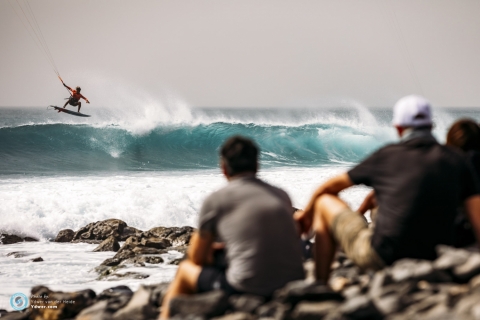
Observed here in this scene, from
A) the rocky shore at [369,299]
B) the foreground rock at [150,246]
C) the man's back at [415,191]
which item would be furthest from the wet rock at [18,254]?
the man's back at [415,191]

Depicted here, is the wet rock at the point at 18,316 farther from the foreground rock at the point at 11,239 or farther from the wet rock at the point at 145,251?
the foreground rock at the point at 11,239

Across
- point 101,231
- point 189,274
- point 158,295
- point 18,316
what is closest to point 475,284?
point 189,274

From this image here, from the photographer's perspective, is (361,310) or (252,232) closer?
(361,310)

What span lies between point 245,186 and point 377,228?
756 millimetres

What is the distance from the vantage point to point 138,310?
393 centimetres

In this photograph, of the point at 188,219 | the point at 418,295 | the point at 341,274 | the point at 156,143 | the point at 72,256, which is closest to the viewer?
the point at 418,295

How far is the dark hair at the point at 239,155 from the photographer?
3.34m

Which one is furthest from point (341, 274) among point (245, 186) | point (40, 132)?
point (40, 132)

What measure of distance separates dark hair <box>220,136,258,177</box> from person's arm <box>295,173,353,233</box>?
485 mm

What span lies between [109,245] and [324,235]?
6851 mm

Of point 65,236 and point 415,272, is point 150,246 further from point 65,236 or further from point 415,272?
point 415,272

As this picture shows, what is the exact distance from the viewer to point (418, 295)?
3.13m

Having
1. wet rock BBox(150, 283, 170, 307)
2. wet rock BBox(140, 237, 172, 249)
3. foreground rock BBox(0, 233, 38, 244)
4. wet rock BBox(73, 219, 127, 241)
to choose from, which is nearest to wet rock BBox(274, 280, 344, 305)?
wet rock BBox(150, 283, 170, 307)

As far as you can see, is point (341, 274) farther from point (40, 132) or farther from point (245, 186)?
point (40, 132)
